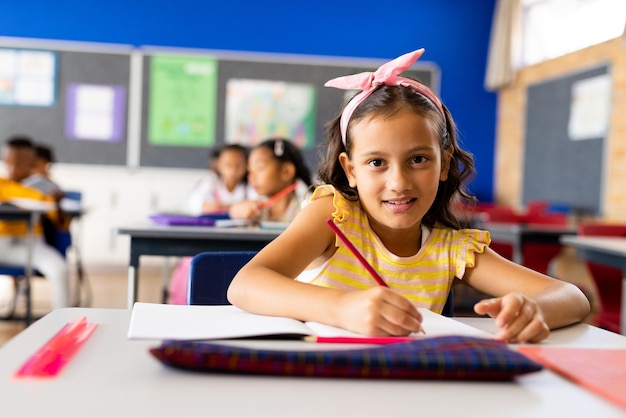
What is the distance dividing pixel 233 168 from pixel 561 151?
2.72m

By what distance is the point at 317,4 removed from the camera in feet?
22.3

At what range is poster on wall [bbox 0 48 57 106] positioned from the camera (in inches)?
256

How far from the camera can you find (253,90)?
673 centimetres

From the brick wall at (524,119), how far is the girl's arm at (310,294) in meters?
2.99

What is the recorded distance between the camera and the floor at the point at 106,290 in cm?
416

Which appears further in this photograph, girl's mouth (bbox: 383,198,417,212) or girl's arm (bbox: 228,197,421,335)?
girl's mouth (bbox: 383,198,417,212)

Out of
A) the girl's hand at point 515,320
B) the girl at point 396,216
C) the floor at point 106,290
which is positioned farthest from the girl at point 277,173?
the girl's hand at point 515,320

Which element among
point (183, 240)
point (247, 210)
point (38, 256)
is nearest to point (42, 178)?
point (38, 256)

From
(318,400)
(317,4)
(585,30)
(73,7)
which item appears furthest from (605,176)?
(318,400)

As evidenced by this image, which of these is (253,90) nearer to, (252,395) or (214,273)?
(214,273)

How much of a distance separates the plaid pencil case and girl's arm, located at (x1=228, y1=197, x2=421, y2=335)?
14 cm

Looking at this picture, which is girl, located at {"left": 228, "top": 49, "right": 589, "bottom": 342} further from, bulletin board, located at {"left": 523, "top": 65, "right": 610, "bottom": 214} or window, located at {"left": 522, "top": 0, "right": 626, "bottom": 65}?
bulletin board, located at {"left": 523, "top": 65, "right": 610, "bottom": 214}

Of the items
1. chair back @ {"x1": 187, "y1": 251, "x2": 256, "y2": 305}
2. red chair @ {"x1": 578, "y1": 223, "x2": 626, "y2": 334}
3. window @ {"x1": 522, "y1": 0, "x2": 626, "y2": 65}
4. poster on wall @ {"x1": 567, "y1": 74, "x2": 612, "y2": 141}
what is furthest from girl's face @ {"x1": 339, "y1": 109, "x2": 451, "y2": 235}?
poster on wall @ {"x1": 567, "y1": 74, "x2": 612, "y2": 141}

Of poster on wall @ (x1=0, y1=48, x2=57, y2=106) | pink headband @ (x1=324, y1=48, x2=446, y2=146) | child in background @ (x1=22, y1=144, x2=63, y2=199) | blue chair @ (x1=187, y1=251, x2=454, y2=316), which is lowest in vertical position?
blue chair @ (x1=187, y1=251, x2=454, y2=316)
